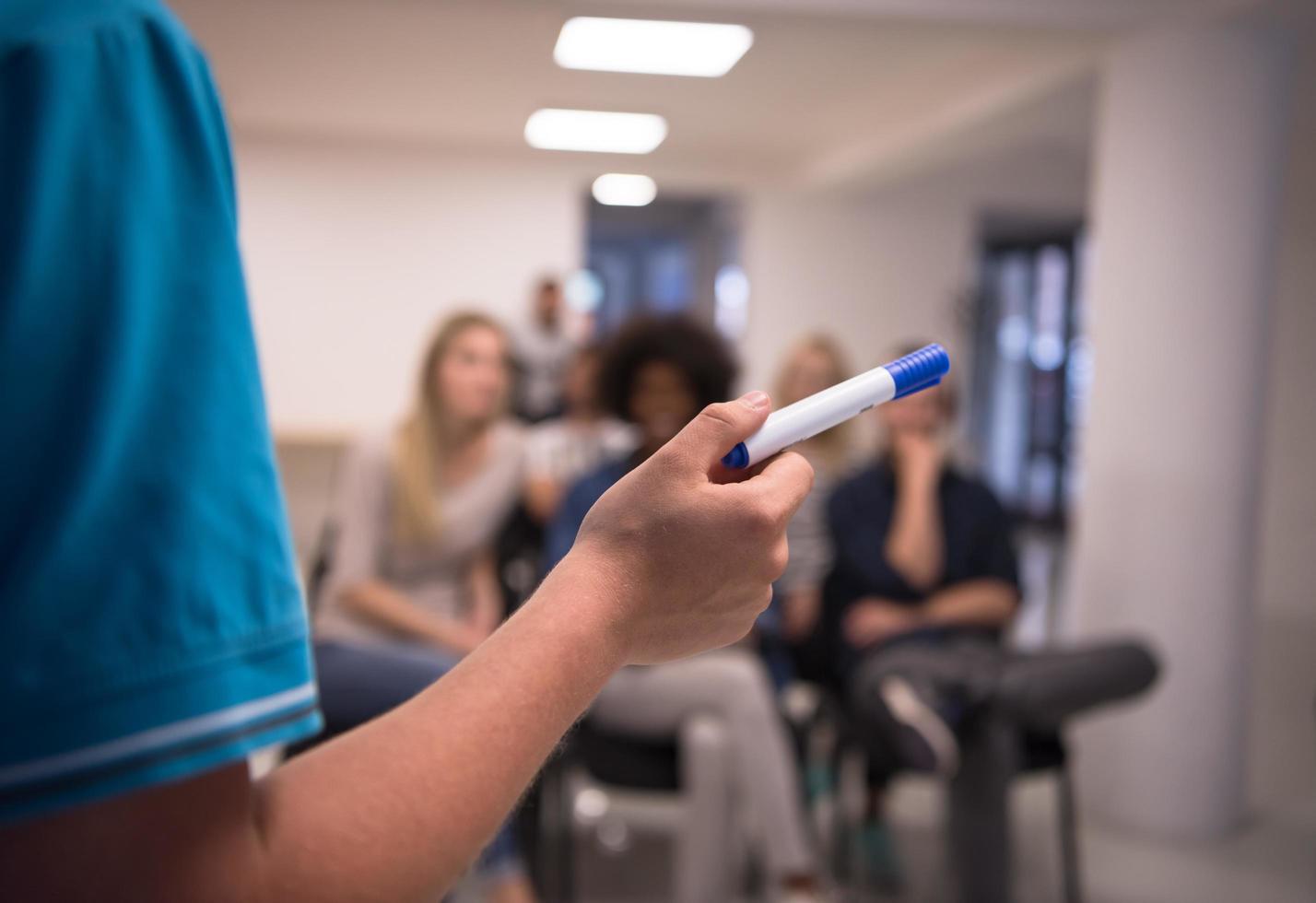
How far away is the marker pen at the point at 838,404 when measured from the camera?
1.97 ft

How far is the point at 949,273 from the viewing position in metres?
9.70

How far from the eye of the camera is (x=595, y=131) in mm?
7723

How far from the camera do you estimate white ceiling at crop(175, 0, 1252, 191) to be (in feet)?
13.9

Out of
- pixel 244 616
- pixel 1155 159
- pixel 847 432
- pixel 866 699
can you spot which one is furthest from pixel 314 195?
pixel 244 616

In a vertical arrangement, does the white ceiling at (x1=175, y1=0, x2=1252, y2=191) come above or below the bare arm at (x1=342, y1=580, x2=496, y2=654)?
above

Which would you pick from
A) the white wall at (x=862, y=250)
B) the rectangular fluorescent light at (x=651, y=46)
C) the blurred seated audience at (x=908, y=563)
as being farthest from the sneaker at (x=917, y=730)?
the white wall at (x=862, y=250)

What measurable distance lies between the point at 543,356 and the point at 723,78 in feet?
8.92

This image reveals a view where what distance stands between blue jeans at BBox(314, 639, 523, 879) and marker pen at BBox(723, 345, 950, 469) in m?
0.96

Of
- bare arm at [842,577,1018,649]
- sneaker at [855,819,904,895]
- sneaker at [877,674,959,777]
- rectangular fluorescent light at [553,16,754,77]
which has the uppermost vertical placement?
rectangular fluorescent light at [553,16,754,77]

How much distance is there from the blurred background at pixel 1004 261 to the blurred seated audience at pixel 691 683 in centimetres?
22

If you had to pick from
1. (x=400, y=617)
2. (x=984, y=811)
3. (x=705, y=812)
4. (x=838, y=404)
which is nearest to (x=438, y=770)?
(x=838, y=404)

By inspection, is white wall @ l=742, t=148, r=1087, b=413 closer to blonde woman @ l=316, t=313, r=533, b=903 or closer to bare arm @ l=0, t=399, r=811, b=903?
blonde woman @ l=316, t=313, r=533, b=903

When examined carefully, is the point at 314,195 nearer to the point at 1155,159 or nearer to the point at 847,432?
the point at 847,432

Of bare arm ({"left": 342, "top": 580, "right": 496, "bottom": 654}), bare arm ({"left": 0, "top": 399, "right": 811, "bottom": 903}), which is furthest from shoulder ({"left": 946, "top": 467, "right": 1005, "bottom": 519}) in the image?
bare arm ({"left": 0, "top": 399, "right": 811, "bottom": 903})
